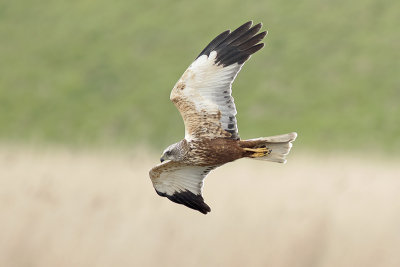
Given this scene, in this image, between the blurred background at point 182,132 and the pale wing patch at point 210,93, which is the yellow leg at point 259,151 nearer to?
the pale wing patch at point 210,93

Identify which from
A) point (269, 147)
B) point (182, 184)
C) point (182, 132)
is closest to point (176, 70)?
point (182, 132)

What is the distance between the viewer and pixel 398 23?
25938mm

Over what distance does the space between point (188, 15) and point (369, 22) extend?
277 inches

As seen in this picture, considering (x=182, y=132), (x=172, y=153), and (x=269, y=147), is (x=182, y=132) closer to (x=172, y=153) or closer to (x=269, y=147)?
(x=172, y=153)

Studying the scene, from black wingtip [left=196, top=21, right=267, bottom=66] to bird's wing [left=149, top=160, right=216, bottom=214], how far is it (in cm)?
126

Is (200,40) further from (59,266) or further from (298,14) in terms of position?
(59,266)

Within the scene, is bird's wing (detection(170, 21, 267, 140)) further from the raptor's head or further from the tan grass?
the tan grass

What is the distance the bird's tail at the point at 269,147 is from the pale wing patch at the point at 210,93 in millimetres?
194

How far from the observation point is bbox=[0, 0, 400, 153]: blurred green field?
2325 centimetres

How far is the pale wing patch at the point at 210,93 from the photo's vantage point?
21.9ft

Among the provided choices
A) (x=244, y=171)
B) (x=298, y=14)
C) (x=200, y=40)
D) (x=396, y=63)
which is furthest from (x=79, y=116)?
(x=244, y=171)

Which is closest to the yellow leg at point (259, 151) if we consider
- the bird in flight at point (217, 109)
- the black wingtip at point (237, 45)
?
the bird in flight at point (217, 109)

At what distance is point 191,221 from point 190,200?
33 cm

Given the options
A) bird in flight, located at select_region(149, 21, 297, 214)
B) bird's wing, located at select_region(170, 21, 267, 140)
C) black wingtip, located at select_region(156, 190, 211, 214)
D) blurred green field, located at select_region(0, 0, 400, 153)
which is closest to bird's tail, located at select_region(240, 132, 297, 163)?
bird in flight, located at select_region(149, 21, 297, 214)
